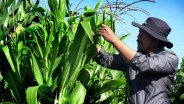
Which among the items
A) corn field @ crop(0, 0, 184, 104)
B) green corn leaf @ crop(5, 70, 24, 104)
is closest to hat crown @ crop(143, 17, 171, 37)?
corn field @ crop(0, 0, 184, 104)

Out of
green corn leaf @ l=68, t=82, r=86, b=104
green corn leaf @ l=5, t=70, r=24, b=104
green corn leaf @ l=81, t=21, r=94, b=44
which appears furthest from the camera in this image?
green corn leaf @ l=5, t=70, r=24, b=104

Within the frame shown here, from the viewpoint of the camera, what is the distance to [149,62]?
188 centimetres

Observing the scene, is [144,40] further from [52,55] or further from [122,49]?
[52,55]

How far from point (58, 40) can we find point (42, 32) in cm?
10

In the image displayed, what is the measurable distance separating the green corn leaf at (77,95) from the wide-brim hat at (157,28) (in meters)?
0.44

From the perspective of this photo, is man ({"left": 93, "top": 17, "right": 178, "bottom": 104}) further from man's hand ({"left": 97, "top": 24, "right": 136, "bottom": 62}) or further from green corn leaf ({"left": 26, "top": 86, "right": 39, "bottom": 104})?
green corn leaf ({"left": 26, "top": 86, "right": 39, "bottom": 104})

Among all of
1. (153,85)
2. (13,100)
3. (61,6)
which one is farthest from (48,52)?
(153,85)

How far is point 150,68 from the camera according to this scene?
1871 mm

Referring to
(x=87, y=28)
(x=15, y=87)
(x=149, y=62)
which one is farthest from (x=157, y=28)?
(x=15, y=87)

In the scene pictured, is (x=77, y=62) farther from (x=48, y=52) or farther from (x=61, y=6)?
(x=61, y=6)

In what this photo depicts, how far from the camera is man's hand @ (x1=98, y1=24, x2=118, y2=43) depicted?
1.90m

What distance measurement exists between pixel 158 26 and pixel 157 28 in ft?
0.06

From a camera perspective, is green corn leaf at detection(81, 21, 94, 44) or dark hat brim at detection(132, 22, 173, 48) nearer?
green corn leaf at detection(81, 21, 94, 44)

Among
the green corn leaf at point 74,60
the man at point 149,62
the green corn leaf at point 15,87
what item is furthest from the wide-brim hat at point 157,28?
the green corn leaf at point 15,87
